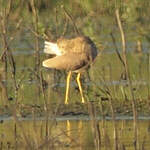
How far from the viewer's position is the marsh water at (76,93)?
7.54 metres

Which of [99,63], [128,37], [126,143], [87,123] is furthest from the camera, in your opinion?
[128,37]

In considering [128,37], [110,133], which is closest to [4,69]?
[110,133]

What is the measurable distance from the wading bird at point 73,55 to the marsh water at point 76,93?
0.19 m

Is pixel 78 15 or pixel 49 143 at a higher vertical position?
pixel 78 15

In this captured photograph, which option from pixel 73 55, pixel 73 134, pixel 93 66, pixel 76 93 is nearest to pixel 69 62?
pixel 73 55

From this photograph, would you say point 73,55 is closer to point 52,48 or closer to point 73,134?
point 52,48

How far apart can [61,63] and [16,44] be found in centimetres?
443

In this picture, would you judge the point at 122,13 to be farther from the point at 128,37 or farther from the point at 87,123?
the point at 128,37

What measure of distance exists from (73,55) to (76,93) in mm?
743

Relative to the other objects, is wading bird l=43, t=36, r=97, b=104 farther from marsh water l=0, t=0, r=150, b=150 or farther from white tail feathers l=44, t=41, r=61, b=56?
marsh water l=0, t=0, r=150, b=150

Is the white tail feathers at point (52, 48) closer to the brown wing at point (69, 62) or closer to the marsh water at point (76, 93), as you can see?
the marsh water at point (76, 93)

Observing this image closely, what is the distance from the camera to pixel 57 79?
12.1 m

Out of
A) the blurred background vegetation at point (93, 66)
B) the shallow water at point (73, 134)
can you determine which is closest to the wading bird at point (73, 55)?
the blurred background vegetation at point (93, 66)

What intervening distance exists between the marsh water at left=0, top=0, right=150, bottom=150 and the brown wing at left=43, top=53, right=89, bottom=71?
19cm
